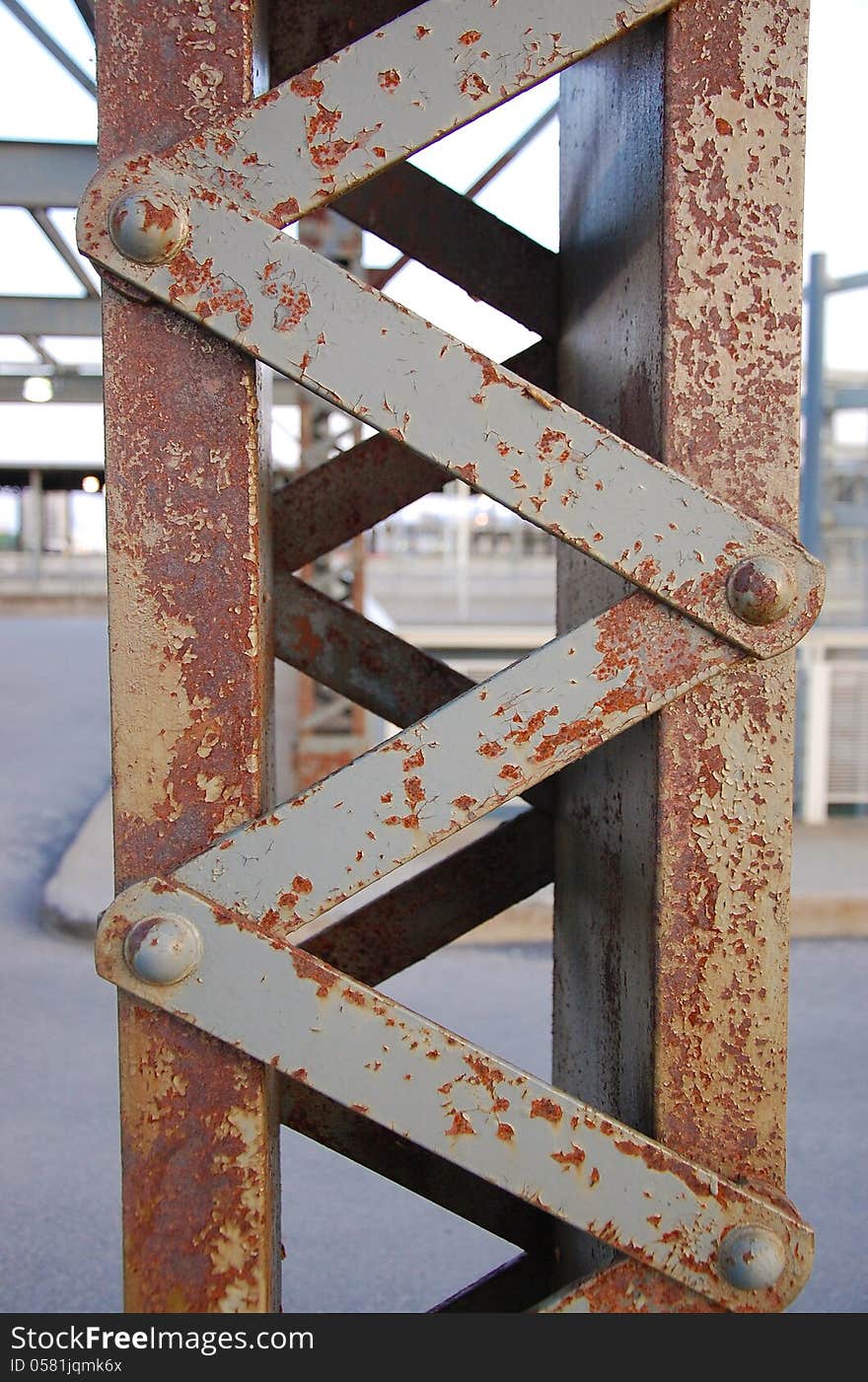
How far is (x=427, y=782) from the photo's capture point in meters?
1.04

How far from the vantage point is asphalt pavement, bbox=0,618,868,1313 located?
3.24 meters

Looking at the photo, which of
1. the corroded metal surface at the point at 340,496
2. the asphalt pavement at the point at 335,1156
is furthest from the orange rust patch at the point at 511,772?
the asphalt pavement at the point at 335,1156

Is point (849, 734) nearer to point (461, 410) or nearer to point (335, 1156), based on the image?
point (335, 1156)

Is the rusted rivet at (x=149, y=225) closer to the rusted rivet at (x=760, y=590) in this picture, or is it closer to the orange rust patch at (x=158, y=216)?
the orange rust patch at (x=158, y=216)

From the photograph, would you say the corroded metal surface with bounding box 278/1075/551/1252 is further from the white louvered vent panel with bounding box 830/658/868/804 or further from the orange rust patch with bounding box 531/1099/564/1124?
the white louvered vent panel with bounding box 830/658/868/804

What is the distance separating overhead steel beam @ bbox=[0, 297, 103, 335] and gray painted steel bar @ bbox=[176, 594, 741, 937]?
6.49 m

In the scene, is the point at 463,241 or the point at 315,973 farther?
the point at 463,241

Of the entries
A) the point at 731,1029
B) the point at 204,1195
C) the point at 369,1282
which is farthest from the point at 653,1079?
the point at 369,1282

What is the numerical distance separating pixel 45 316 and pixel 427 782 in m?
6.71

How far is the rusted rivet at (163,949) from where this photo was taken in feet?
3.33

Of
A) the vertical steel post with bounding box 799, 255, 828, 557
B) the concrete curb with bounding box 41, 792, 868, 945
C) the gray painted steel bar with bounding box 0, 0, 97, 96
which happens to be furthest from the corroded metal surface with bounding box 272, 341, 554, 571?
the vertical steel post with bounding box 799, 255, 828, 557

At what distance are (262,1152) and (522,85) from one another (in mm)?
1046

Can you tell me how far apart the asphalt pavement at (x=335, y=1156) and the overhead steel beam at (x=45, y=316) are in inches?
139

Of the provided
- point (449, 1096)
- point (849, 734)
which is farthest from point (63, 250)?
point (849, 734)
